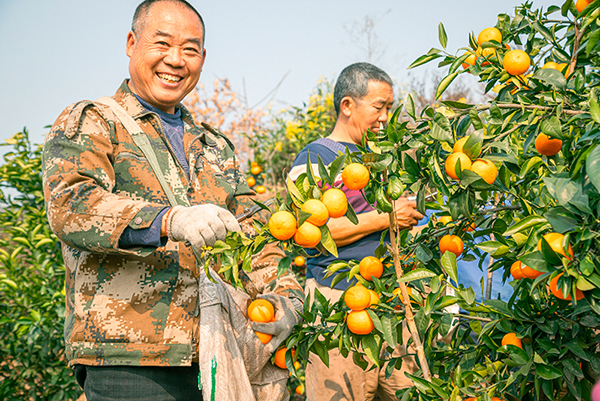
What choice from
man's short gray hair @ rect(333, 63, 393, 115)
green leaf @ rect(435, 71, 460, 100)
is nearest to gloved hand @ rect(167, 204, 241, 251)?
green leaf @ rect(435, 71, 460, 100)

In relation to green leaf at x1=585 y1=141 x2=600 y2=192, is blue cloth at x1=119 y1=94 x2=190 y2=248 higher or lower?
lower

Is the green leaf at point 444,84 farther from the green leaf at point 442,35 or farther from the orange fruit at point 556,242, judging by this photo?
the orange fruit at point 556,242

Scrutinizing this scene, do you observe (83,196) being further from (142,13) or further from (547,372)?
(547,372)

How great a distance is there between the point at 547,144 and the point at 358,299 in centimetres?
59

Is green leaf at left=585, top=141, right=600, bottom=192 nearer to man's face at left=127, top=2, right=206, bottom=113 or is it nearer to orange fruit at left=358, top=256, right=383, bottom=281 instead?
orange fruit at left=358, top=256, right=383, bottom=281

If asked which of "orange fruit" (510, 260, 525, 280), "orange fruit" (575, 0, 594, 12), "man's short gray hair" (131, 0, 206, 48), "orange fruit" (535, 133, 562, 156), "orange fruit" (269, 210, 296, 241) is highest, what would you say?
"man's short gray hair" (131, 0, 206, 48)

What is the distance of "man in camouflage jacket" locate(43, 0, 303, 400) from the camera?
1.28 metres

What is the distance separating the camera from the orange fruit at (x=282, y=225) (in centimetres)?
106

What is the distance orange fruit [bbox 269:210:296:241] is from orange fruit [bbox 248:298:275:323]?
1.80ft

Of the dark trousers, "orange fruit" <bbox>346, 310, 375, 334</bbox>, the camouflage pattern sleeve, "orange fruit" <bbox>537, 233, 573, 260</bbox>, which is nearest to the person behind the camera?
"orange fruit" <bbox>537, 233, 573, 260</bbox>

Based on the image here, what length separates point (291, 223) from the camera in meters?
1.07

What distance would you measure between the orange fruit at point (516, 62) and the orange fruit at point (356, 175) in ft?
1.59

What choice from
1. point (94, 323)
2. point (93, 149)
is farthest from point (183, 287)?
point (93, 149)

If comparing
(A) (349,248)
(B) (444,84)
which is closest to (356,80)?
(A) (349,248)
